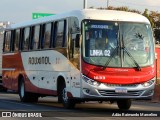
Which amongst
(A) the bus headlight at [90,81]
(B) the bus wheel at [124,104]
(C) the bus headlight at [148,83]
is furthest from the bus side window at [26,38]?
(C) the bus headlight at [148,83]

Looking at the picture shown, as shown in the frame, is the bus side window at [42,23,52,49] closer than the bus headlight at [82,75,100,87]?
No

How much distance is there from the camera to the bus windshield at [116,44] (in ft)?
56.9

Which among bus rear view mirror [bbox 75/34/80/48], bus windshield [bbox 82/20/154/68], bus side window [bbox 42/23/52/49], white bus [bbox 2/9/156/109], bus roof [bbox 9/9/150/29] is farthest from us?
bus side window [bbox 42/23/52/49]

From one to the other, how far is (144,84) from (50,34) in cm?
469

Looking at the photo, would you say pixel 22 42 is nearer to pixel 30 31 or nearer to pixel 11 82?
pixel 30 31

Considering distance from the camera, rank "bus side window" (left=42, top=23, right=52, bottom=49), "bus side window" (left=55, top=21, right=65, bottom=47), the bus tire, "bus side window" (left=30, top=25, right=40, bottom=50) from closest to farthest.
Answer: "bus side window" (left=55, top=21, right=65, bottom=47) < "bus side window" (left=42, top=23, right=52, bottom=49) < "bus side window" (left=30, top=25, right=40, bottom=50) < the bus tire

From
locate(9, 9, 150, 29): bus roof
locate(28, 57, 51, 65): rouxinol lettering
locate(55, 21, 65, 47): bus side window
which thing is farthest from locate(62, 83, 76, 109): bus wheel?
locate(9, 9, 150, 29): bus roof

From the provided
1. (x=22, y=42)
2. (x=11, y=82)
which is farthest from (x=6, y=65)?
(x=22, y=42)

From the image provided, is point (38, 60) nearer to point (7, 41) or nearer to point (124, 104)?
point (124, 104)

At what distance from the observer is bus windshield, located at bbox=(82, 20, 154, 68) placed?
17.3 metres

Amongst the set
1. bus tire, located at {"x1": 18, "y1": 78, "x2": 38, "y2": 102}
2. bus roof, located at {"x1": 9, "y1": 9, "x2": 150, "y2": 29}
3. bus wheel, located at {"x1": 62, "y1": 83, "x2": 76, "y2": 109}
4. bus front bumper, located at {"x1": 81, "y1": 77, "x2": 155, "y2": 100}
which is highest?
bus roof, located at {"x1": 9, "y1": 9, "x2": 150, "y2": 29}

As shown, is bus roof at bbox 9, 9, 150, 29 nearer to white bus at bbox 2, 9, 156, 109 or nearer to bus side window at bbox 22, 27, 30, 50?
white bus at bbox 2, 9, 156, 109

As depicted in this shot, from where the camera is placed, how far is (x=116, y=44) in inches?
692

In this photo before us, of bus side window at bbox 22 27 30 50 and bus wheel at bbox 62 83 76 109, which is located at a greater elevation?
bus side window at bbox 22 27 30 50
